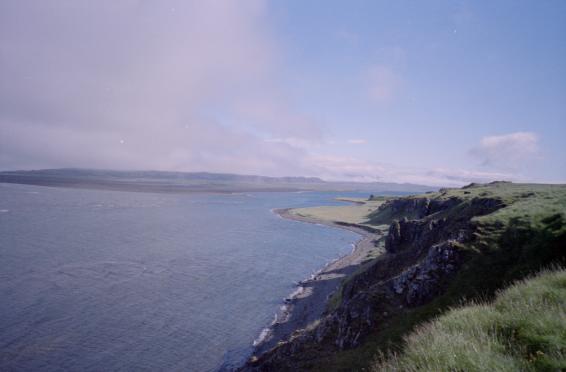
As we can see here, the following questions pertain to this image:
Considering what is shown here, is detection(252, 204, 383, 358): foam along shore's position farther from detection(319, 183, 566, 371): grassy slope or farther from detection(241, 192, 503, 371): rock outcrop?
detection(319, 183, 566, 371): grassy slope

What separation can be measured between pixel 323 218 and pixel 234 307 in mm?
88138

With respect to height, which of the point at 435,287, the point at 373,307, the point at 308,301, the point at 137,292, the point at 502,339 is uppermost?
the point at 502,339

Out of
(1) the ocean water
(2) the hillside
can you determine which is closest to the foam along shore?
(1) the ocean water

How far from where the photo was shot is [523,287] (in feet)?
37.3

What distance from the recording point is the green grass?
6914 millimetres

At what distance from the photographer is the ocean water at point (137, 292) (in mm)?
26359

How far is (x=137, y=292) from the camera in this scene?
129 feet

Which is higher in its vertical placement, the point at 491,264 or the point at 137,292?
the point at 491,264

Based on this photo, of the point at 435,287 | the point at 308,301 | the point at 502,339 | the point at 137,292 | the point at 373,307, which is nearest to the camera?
the point at 502,339

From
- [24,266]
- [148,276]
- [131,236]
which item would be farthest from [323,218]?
[24,266]

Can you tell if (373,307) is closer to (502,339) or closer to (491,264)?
(491,264)

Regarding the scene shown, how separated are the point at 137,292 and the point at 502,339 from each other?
131 feet

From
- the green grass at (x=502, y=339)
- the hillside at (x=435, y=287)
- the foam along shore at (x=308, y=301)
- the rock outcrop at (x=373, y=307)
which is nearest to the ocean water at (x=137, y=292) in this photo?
the foam along shore at (x=308, y=301)

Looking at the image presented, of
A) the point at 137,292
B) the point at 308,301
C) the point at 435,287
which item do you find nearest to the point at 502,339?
the point at 435,287
